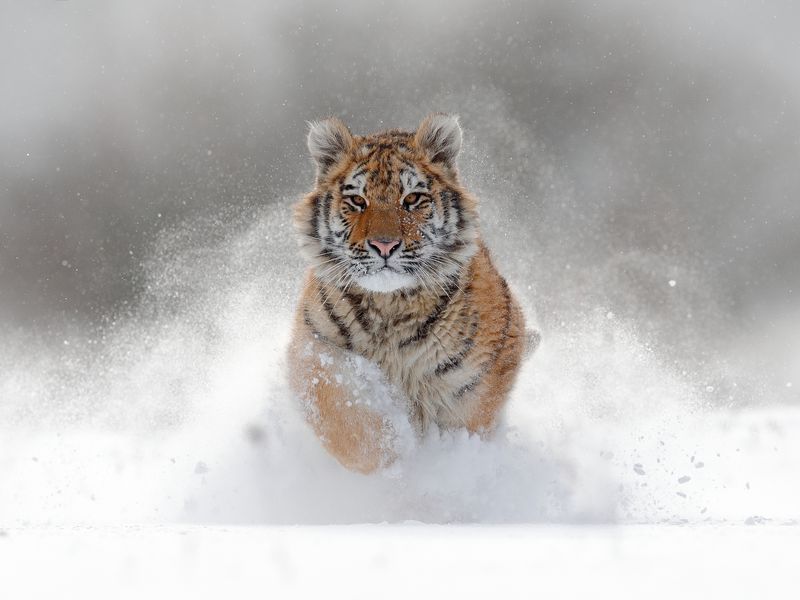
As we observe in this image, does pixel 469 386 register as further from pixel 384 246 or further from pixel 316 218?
pixel 316 218

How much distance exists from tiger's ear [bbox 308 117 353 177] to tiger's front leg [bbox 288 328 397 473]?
1162mm

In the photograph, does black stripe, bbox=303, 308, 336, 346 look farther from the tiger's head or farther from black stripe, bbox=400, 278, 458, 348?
black stripe, bbox=400, 278, 458, 348

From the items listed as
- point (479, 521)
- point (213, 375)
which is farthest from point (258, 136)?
point (479, 521)

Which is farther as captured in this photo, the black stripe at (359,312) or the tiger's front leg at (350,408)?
the black stripe at (359,312)

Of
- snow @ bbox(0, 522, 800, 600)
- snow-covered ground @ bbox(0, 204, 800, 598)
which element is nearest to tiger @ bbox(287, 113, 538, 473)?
snow-covered ground @ bbox(0, 204, 800, 598)

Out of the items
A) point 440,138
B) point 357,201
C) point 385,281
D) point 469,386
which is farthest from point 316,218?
point 469,386

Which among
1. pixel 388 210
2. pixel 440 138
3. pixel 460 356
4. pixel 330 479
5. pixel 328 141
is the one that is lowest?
pixel 330 479

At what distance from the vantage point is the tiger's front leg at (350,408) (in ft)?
14.4

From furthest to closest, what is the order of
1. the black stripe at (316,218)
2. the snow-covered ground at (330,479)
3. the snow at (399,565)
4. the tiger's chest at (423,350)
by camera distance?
the black stripe at (316,218), the tiger's chest at (423,350), the snow-covered ground at (330,479), the snow at (399,565)

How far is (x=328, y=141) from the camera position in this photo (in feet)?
16.4

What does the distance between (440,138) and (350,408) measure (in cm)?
173

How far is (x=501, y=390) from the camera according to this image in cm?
491

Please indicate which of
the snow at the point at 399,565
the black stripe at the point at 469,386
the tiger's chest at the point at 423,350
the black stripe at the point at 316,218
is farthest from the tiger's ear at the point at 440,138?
the snow at the point at 399,565

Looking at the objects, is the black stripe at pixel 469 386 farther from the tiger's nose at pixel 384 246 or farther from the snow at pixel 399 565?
the snow at pixel 399 565
